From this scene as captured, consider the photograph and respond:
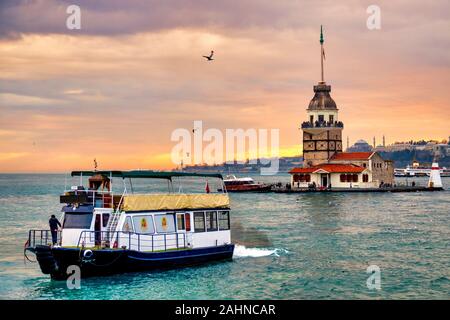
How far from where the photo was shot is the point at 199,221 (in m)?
33.8

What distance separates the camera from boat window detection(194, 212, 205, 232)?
33.5 metres

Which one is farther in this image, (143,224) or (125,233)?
(143,224)

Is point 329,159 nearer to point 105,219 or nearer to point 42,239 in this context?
point 42,239

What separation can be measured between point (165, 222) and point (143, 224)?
1.42 meters

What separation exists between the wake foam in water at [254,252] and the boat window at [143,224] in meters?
6.72

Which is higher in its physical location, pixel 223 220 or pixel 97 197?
pixel 97 197

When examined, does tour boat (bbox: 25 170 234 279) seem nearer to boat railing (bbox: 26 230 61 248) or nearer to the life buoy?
the life buoy

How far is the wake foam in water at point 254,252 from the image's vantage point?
36969 millimetres

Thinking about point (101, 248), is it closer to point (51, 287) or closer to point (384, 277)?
point (51, 287)

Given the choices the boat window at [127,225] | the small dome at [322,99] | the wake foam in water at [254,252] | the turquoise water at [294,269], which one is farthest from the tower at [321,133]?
the boat window at [127,225]

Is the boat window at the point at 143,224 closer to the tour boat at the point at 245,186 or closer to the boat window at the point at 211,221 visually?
the boat window at the point at 211,221

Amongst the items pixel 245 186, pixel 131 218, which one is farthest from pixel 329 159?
pixel 131 218

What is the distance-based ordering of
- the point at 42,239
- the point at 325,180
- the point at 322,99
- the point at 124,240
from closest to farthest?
the point at 124,240
the point at 42,239
the point at 325,180
the point at 322,99

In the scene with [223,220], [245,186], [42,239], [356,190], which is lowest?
[42,239]
